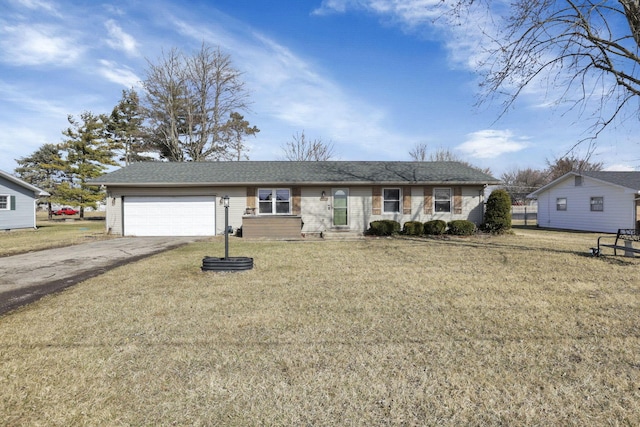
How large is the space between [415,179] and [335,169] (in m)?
4.19

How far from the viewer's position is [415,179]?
16016 millimetres

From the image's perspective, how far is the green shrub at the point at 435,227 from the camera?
15.2m

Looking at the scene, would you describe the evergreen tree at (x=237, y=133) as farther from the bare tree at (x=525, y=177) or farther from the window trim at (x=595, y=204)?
the bare tree at (x=525, y=177)

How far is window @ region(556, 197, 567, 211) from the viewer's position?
69.3 feet

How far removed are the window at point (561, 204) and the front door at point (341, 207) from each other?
15442 millimetres

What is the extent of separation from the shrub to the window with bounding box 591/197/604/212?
12681 mm

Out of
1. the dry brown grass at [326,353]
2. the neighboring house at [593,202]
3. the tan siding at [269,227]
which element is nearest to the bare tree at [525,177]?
the neighboring house at [593,202]

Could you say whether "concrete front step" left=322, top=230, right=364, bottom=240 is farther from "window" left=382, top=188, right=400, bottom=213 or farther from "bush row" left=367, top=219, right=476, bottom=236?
"window" left=382, top=188, right=400, bottom=213

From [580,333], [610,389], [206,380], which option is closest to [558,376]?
[610,389]

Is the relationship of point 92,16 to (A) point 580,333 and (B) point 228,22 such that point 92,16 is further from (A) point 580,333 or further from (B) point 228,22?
(A) point 580,333

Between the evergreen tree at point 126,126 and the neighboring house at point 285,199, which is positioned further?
the evergreen tree at point 126,126

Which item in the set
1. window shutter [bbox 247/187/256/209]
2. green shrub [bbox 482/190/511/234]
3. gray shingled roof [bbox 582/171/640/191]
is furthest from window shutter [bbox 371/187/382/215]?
gray shingled roof [bbox 582/171/640/191]

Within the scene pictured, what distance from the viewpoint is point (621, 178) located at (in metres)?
18.6

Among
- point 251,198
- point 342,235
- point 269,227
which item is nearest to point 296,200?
point 269,227
